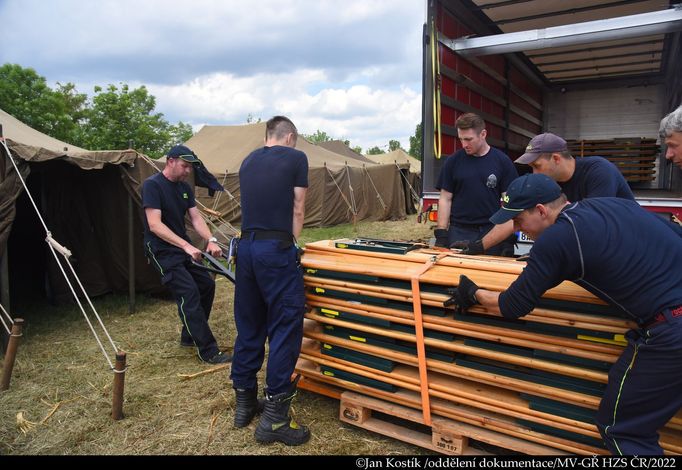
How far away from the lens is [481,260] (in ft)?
9.93

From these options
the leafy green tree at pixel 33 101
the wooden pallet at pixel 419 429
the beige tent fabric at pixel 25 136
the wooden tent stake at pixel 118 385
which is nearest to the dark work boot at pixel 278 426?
the wooden pallet at pixel 419 429

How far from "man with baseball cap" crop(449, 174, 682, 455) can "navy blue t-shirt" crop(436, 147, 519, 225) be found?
188 cm

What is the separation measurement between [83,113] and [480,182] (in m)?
38.9

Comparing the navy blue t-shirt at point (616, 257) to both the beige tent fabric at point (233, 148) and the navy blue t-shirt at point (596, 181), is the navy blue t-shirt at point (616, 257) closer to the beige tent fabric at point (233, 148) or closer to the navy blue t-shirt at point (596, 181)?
the navy blue t-shirt at point (596, 181)

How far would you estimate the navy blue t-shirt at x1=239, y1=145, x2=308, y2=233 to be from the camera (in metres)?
3.11

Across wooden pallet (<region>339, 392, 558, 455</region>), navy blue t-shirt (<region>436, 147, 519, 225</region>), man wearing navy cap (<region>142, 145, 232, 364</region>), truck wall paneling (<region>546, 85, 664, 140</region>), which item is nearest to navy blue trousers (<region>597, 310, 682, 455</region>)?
wooden pallet (<region>339, 392, 558, 455</region>)

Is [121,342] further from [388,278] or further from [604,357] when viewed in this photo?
[604,357]

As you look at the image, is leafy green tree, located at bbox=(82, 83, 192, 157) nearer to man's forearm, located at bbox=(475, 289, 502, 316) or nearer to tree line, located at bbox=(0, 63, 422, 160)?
tree line, located at bbox=(0, 63, 422, 160)

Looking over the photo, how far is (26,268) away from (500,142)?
7.60 m

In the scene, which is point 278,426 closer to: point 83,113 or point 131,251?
point 131,251

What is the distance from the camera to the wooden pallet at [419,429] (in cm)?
260

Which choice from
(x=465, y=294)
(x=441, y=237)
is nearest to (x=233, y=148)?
(x=441, y=237)

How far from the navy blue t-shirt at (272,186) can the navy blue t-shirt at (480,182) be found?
→ 66.4 inches

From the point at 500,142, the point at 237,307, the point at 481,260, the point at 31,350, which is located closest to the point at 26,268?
the point at 31,350
